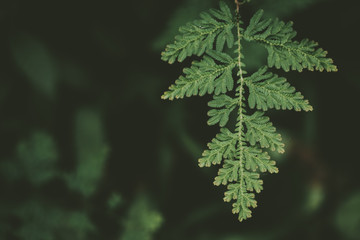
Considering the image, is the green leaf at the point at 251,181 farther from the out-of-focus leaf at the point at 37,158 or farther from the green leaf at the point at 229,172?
the out-of-focus leaf at the point at 37,158

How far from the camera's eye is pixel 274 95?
125cm

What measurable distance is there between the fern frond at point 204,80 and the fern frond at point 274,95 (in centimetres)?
8

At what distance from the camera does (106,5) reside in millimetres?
2818

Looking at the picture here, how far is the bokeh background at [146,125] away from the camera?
2734mm

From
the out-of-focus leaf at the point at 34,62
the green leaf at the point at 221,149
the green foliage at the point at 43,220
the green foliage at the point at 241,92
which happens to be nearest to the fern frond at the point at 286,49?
the green foliage at the point at 241,92

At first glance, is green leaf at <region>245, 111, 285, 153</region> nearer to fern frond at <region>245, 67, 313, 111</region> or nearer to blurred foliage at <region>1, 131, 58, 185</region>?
fern frond at <region>245, 67, 313, 111</region>

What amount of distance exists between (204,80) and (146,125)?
219 cm

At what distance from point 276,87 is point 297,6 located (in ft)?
3.37

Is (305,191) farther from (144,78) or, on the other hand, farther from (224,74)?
(224,74)

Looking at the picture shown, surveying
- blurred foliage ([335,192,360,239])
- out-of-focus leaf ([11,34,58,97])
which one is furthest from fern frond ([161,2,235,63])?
blurred foliage ([335,192,360,239])

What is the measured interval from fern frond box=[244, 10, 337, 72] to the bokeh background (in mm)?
1186

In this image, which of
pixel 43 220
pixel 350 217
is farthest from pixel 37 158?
pixel 350 217

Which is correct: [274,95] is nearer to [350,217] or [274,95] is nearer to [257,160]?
[257,160]

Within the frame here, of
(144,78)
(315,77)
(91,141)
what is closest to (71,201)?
(91,141)
